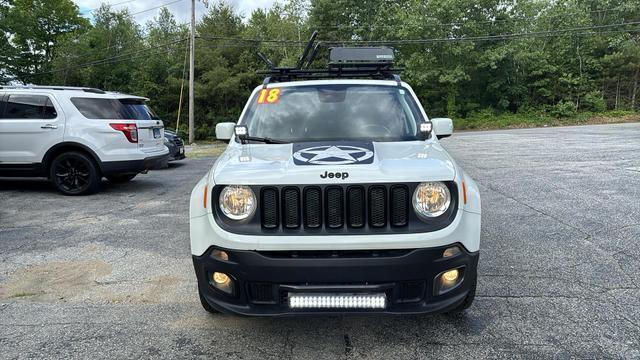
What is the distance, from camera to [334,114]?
13.5ft

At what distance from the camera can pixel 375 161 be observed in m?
3.00

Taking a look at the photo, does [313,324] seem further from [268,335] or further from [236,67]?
[236,67]

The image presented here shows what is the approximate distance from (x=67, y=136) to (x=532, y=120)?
36824 millimetres

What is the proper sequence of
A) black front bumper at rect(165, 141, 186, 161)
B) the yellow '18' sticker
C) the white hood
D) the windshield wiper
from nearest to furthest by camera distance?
the white hood → the windshield wiper → the yellow '18' sticker → black front bumper at rect(165, 141, 186, 161)

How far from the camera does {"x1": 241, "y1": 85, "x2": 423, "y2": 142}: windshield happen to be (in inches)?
155

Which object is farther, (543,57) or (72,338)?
(543,57)

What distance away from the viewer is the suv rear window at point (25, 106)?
8.59 m

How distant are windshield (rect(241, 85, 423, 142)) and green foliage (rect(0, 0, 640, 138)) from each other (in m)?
34.5

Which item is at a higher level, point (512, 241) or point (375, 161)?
point (375, 161)

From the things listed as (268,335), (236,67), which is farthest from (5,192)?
(236,67)

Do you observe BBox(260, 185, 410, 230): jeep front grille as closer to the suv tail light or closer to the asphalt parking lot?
the asphalt parking lot

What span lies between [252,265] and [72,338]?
5.04ft

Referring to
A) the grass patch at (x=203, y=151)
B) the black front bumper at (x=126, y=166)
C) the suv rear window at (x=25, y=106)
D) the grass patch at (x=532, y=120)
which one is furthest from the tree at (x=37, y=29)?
the black front bumper at (x=126, y=166)

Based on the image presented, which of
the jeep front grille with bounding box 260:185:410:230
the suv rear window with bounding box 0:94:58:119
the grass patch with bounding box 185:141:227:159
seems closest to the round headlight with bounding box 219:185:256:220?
the jeep front grille with bounding box 260:185:410:230
